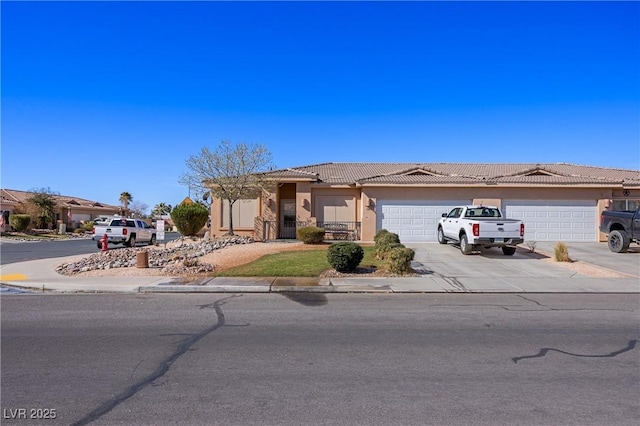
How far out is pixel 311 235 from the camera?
20.8 m

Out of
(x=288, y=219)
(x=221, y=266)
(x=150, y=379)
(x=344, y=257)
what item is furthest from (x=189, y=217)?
(x=150, y=379)

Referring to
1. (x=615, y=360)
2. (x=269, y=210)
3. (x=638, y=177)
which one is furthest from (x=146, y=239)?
(x=638, y=177)

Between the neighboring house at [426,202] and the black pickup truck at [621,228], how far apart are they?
3.82 meters

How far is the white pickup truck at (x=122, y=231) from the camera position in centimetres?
2515

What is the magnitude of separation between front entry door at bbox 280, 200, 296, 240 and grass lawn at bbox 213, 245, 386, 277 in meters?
7.19

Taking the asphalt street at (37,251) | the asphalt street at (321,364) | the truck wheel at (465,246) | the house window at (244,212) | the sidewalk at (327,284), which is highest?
the house window at (244,212)

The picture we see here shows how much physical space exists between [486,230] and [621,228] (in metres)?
6.81

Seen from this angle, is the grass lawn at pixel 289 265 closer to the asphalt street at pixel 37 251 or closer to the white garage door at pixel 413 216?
the white garage door at pixel 413 216

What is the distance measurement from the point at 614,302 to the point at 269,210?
17561 mm

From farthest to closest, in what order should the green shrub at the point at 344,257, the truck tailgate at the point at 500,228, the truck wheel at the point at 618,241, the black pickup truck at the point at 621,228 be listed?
the truck wheel at the point at 618,241 → the black pickup truck at the point at 621,228 → the truck tailgate at the point at 500,228 → the green shrub at the point at 344,257

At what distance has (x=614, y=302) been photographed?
392 inches

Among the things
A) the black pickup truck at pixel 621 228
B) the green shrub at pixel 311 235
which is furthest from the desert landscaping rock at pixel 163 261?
the black pickup truck at pixel 621 228

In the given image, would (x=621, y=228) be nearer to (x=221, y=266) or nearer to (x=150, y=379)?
(x=221, y=266)

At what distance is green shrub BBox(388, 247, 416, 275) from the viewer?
13305 millimetres
